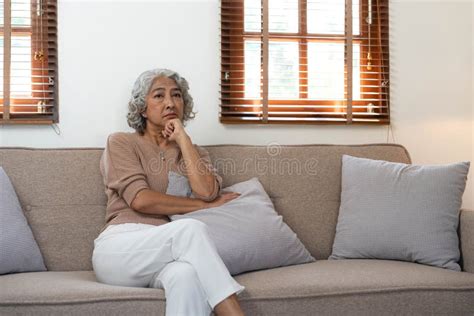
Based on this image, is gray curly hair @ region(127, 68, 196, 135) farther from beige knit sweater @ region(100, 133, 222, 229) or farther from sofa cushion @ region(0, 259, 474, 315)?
sofa cushion @ region(0, 259, 474, 315)

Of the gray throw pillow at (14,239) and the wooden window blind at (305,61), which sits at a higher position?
the wooden window blind at (305,61)

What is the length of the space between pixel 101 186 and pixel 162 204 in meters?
0.36

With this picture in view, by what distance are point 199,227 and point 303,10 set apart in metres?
1.55

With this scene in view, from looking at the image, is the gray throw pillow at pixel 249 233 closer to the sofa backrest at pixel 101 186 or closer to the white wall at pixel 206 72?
the sofa backrest at pixel 101 186

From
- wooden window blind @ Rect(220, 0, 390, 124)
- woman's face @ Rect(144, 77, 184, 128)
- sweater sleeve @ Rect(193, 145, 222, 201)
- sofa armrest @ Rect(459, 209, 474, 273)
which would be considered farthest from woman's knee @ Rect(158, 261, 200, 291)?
wooden window blind @ Rect(220, 0, 390, 124)

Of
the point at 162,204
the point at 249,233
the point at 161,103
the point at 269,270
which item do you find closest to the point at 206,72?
the point at 161,103

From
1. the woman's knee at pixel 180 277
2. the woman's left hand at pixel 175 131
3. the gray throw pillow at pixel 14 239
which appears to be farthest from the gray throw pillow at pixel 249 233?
the gray throw pillow at pixel 14 239

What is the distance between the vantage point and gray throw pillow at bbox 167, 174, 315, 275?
2.33 metres

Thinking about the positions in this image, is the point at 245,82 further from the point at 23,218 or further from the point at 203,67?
the point at 23,218

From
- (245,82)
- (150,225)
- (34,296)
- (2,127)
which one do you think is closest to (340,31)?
(245,82)

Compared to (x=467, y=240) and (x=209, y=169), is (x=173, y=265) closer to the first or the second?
(x=209, y=169)

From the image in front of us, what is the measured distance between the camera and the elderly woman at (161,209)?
6.51 feet

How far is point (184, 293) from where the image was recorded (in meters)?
1.96

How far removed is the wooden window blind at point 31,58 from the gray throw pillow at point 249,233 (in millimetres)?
845
